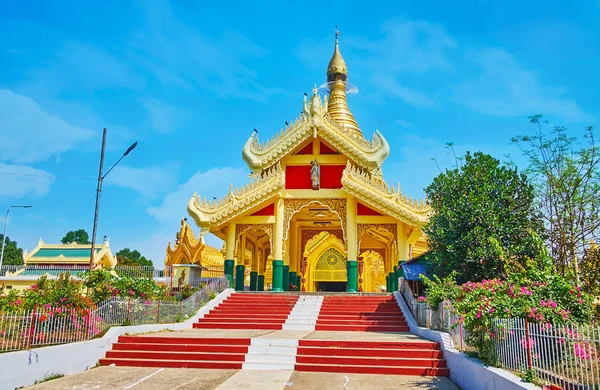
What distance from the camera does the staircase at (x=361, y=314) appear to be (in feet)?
44.9

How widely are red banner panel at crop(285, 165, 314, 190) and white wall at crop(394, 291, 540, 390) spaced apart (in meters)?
10.0

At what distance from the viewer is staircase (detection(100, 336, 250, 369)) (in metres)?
9.46

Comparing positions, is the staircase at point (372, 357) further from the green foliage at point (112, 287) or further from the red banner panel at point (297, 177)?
the red banner panel at point (297, 177)

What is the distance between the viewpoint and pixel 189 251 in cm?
2884

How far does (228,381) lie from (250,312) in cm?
735

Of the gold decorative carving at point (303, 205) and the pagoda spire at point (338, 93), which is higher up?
the pagoda spire at point (338, 93)

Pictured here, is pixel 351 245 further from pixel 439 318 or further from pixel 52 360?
pixel 52 360

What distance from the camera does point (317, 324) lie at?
553 inches

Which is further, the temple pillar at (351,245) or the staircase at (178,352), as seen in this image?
the temple pillar at (351,245)

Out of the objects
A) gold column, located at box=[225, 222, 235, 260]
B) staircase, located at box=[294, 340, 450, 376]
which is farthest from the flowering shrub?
gold column, located at box=[225, 222, 235, 260]

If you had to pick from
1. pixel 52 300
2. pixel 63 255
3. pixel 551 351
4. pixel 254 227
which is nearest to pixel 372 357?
pixel 551 351

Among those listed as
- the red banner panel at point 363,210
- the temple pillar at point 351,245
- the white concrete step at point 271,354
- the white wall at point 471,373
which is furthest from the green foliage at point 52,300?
the red banner panel at point 363,210

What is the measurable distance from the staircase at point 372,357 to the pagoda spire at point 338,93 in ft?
51.6

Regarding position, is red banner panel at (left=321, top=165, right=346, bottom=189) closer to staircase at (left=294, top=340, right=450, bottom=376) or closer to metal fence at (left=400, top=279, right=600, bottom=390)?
staircase at (left=294, top=340, right=450, bottom=376)
